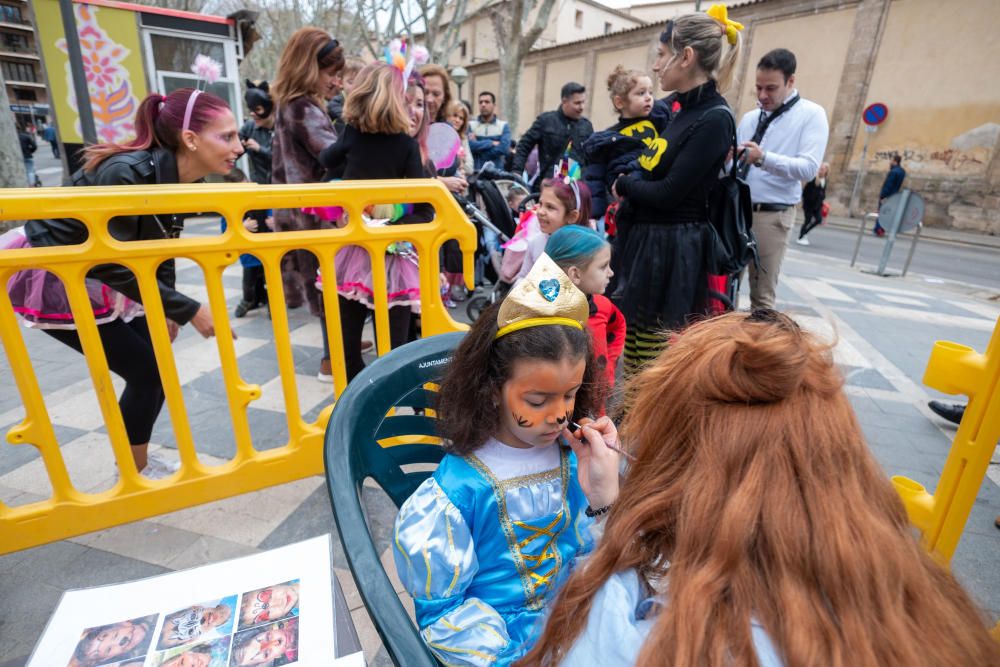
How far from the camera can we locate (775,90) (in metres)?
3.43

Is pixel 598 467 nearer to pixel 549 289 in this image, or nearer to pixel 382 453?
pixel 549 289

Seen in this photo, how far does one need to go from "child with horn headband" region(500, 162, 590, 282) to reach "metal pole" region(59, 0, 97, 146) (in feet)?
13.3

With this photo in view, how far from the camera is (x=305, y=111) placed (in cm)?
312

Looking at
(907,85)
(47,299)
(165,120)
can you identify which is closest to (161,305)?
(47,299)

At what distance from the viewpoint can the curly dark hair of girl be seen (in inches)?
46.9

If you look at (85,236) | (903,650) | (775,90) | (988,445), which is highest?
(775,90)

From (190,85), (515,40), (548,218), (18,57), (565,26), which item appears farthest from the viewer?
(18,57)

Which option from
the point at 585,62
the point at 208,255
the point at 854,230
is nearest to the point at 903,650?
the point at 208,255

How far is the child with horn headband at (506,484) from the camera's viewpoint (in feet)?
3.49

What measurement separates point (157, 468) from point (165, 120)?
1419 mm

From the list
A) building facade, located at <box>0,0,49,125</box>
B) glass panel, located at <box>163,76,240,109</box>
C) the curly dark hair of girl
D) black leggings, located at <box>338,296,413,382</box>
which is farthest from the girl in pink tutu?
building facade, located at <box>0,0,49,125</box>

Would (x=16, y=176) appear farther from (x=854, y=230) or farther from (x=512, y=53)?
(x=854, y=230)

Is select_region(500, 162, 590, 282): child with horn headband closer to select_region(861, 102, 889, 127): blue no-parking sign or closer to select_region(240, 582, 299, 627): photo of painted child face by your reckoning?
select_region(240, 582, 299, 627): photo of painted child face

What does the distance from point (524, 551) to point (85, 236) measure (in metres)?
1.71
